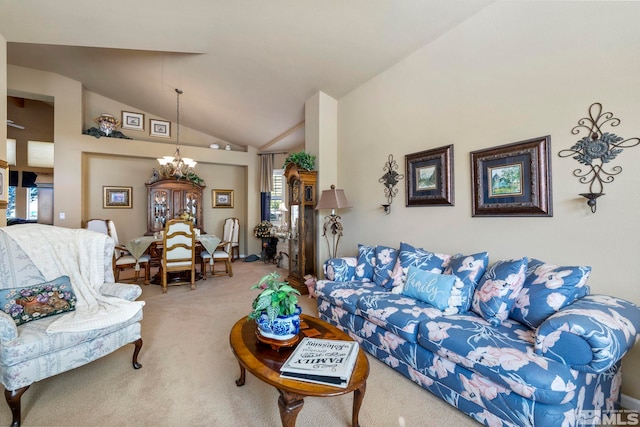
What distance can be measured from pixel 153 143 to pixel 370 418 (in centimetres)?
616

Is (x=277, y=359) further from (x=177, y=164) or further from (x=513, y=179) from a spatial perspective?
(x=177, y=164)

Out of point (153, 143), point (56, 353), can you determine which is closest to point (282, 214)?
point (153, 143)

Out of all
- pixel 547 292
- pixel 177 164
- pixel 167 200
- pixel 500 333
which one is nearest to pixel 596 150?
pixel 547 292

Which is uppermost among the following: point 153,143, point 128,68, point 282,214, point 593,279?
point 128,68

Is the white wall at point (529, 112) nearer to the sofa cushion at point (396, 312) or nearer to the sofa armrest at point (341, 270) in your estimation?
the sofa armrest at point (341, 270)

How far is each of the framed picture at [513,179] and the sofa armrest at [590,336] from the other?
81cm

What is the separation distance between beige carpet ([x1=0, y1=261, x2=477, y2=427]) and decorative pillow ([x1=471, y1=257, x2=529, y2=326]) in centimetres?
65

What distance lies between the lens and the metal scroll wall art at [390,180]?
10.6ft

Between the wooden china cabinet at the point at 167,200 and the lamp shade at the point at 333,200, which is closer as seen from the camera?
the lamp shade at the point at 333,200

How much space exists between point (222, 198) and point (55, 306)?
5034 mm

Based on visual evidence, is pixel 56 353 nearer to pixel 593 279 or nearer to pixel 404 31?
pixel 593 279

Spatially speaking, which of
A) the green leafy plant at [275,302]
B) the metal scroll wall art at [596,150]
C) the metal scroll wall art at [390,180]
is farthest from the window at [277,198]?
the metal scroll wall art at [596,150]

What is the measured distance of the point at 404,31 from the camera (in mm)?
2670

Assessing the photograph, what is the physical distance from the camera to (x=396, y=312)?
6.64 feet
